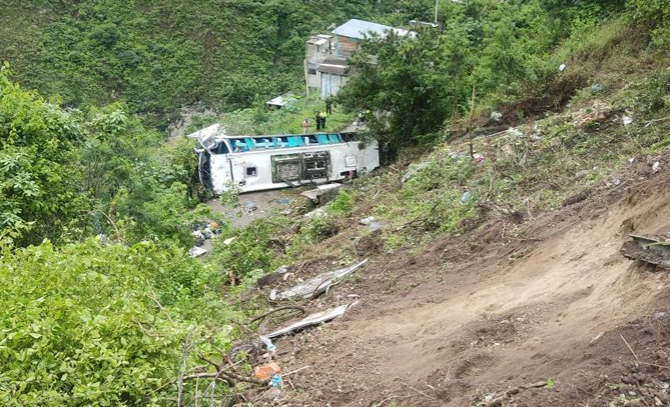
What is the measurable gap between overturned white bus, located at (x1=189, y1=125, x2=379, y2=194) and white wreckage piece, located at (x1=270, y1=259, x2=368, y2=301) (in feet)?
29.5

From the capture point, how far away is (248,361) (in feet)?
16.7

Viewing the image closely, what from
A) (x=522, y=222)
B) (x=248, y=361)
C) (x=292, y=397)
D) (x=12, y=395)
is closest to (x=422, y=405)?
(x=292, y=397)

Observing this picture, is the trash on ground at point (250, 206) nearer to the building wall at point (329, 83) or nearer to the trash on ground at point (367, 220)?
the trash on ground at point (367, 220)

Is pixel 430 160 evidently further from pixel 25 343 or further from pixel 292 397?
pixel 25 343

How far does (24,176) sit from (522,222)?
5080 millimetres

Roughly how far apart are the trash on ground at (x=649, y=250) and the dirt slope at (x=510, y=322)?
0.26ft

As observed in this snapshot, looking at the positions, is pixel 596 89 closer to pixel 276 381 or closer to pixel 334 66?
pixel 276 381

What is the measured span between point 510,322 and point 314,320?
5.83ft

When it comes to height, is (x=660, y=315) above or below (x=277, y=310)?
above

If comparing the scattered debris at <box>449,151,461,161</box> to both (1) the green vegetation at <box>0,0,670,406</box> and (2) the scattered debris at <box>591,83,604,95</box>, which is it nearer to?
(1) the green vegetation at <box>0,0,670,406</box>

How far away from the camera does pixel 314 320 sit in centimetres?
563

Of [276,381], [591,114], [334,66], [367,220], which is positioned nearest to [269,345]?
[276,381]

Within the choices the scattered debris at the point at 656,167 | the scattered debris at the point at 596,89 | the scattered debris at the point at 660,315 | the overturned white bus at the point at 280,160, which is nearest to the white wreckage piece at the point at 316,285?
the scattered debris at the point at 656,167

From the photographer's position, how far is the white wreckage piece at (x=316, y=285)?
254 inches
